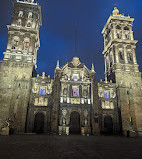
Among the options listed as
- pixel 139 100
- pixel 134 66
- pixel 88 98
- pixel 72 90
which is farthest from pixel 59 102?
pixel 134 66

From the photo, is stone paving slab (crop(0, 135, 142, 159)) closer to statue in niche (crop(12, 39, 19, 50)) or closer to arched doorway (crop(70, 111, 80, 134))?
arched doorway (crop(70, 111, 80, 134))

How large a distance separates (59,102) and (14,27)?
24.8m

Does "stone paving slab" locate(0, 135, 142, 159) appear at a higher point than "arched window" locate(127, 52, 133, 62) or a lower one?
lower

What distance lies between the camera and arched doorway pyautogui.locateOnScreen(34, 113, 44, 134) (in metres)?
32.4

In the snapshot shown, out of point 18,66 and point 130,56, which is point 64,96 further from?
point 130,56

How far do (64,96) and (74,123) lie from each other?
6722mm

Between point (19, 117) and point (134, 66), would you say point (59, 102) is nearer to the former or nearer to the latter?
point (19, 117)

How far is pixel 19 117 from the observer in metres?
31.1

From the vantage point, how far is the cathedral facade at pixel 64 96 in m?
31.8

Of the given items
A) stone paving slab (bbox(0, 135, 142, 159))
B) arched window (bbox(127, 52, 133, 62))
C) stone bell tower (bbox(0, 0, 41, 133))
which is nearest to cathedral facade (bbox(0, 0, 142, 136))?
stone bell tower (bbox(0, 0, 41, 133))

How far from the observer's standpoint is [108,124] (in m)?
34.8

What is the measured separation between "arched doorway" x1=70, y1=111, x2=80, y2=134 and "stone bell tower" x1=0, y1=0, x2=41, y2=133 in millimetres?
10491

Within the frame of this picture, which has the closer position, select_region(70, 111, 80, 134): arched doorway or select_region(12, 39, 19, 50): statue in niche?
select_region(70, 111, 80, 134): arched doorway

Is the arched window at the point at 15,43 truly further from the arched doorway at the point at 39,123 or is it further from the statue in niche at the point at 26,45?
the arched doorway at the point at 39,123
